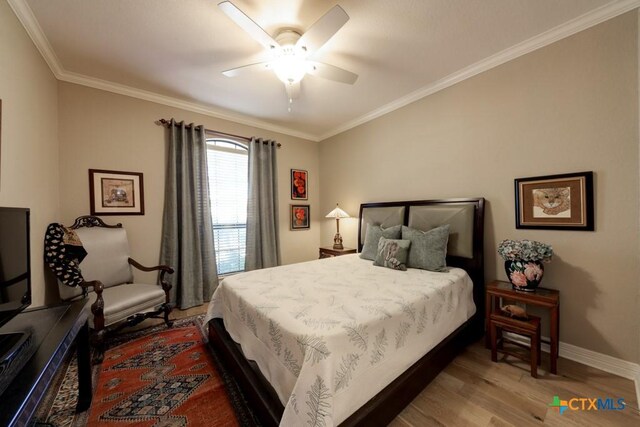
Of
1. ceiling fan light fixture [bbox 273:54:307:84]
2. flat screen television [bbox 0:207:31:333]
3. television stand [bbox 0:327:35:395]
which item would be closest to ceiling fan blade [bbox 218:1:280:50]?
ceiling fan light fixture [bbox 273:54:307:84]

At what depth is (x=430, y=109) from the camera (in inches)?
119

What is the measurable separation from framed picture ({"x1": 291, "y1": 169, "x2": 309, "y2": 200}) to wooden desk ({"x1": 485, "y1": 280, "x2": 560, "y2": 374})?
3205 millimetres

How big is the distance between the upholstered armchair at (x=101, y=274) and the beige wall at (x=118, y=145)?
0.78 feet

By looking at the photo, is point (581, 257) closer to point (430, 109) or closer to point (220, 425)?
point (430, 109)

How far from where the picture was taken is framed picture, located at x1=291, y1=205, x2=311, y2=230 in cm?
449

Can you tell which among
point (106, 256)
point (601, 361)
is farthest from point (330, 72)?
point (601, 361)

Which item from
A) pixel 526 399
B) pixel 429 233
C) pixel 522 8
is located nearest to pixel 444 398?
pixel 526 399

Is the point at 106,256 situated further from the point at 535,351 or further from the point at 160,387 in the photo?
the point at 535,351

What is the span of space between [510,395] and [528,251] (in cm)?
108

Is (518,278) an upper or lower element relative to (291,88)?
lower

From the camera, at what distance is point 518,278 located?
2.06m

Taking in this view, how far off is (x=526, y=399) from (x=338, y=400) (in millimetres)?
1456

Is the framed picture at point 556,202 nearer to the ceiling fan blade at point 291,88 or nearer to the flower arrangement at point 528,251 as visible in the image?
the flower arrangement at point 528,251

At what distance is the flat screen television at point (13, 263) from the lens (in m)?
1.17
